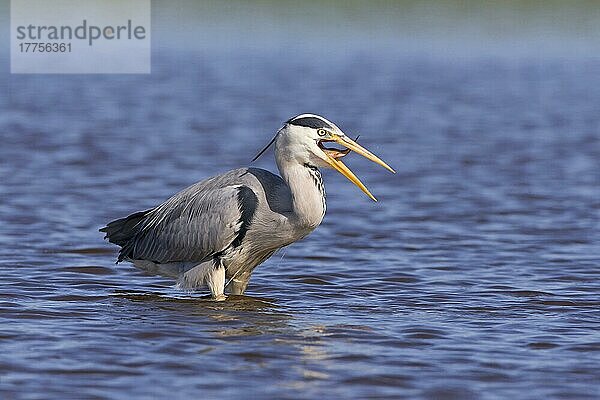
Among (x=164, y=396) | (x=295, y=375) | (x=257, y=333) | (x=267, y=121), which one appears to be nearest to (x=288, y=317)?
(x=257, y=333)

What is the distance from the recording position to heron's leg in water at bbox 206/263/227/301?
9.40 meters

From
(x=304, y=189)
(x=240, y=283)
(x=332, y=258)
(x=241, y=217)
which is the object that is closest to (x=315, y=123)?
(x=304, y=189)

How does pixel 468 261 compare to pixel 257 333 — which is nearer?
pixel 257 333

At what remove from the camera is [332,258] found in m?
11.4

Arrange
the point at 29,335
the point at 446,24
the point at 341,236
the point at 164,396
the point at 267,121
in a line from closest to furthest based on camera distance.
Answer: the point at 164,396 < the point at 29,335 < the point at 341,236 < the point at 267,121 < the point at 446,24

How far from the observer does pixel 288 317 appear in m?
9.09

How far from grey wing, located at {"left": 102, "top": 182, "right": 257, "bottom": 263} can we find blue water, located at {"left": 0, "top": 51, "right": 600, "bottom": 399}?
1.18ft

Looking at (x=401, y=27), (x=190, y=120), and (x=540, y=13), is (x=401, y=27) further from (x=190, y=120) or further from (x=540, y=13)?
(x=190, y=120)

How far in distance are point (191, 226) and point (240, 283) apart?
1.97 feet

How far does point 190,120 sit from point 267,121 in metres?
1.16
